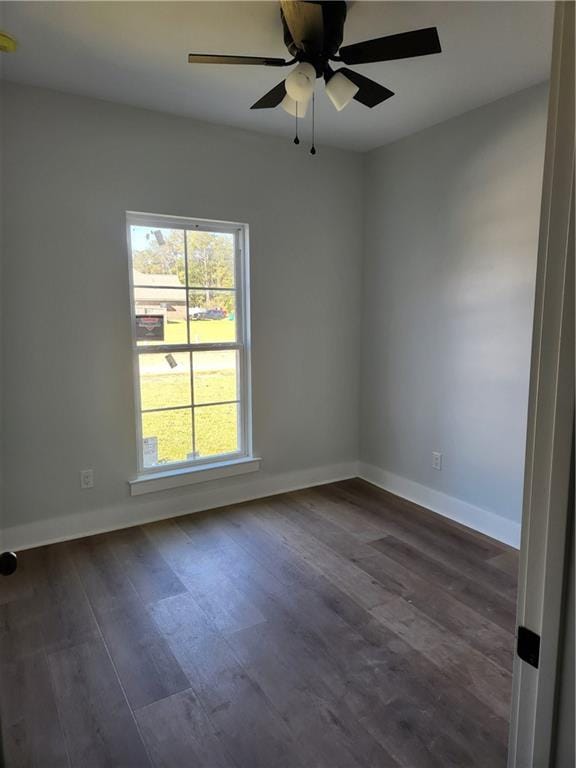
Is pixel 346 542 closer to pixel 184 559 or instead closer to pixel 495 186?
pixel 184 559

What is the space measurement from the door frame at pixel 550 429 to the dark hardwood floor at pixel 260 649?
1.04m

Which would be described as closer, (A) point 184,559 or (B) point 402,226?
(A) point 184,559

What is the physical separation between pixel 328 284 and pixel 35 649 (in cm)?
304

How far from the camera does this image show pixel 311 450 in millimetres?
3982

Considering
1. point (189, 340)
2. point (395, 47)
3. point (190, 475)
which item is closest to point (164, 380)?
point (189, 340)

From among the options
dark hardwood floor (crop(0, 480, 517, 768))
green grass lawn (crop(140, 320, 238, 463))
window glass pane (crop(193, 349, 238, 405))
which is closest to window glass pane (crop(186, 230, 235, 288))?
green grass lawn (crop(140, 320, 238, 463))

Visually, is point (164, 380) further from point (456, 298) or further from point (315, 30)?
point (315, 30)

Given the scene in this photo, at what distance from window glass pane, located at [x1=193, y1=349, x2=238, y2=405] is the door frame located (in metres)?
2.89

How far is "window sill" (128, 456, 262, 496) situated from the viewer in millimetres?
3248

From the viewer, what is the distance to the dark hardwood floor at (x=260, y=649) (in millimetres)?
1595

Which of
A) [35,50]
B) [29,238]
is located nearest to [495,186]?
[35,50]

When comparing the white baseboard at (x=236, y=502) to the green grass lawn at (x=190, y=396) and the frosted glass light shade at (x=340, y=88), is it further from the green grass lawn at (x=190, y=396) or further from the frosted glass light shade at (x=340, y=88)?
the frosted glass light shade at (x=340, y=88)

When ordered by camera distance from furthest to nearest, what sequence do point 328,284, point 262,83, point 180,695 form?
point 328,284 → point 262,83 → point 180,695

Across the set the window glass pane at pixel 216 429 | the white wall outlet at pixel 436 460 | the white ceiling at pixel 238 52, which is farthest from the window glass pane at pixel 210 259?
the white wall outlet at pixel 436 460
